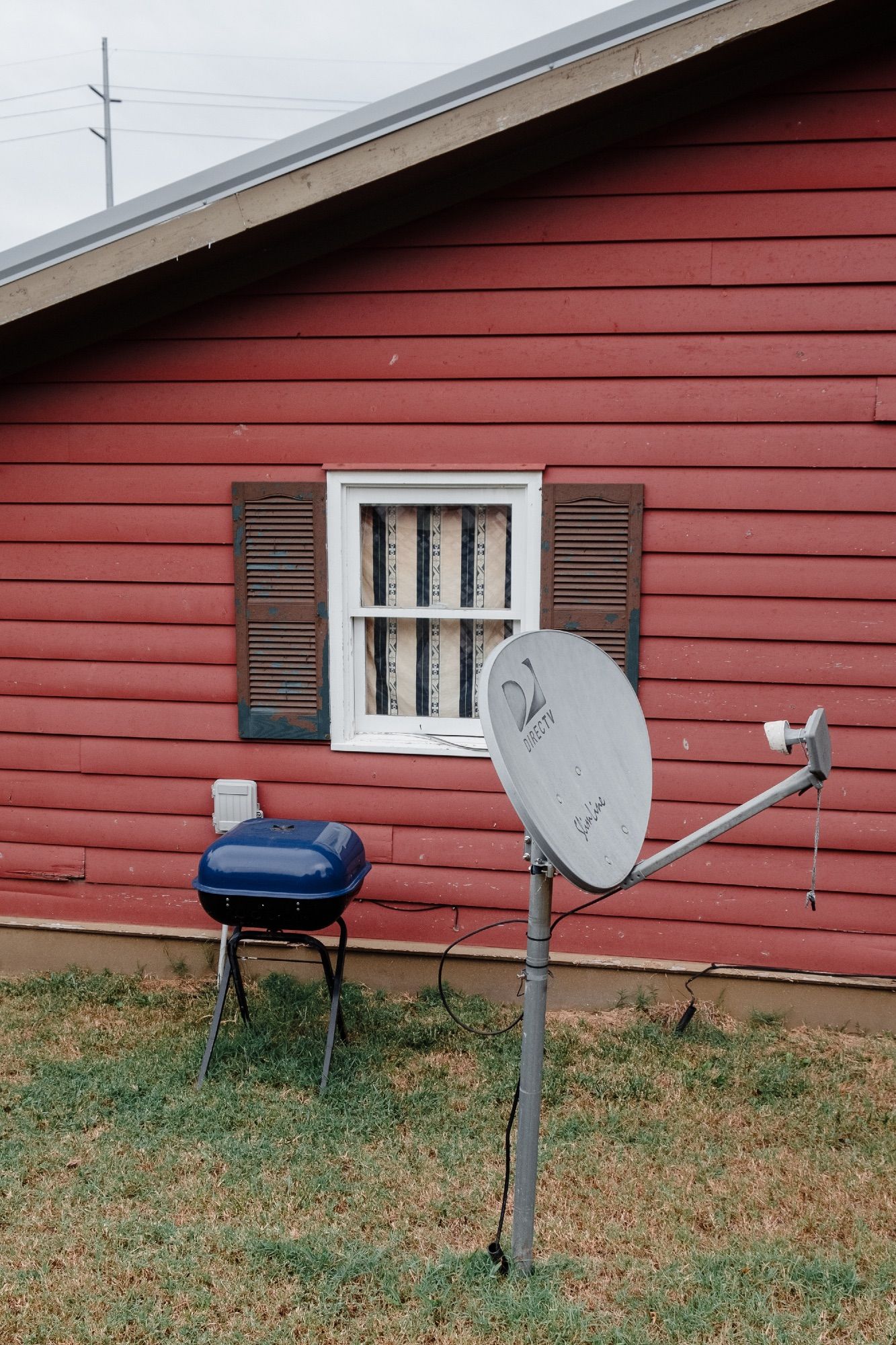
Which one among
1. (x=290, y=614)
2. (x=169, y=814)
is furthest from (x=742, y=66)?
(x=169, y=814)

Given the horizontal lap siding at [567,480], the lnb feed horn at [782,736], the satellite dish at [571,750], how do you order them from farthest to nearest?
the horizontal lap siding at [567,480]
the lnb feed horn at [782,736]
the satellite dish at [571,750]

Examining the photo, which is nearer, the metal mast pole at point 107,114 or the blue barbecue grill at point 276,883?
the blue barbecue grill at point 276,883

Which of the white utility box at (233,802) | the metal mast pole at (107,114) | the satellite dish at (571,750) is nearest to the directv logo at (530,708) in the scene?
the satellite dish at (571,750)

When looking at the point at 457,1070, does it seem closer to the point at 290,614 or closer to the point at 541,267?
the point at 290,614

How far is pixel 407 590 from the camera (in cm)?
435

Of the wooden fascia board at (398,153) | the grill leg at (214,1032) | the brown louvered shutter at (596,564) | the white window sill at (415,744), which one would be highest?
the wooden fascia board at (398,153)

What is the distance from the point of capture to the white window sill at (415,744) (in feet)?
14.1

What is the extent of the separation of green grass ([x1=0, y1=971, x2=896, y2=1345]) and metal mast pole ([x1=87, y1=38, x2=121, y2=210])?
29372mm

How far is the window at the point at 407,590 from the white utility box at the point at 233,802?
258mm

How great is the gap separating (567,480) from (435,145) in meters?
1.41

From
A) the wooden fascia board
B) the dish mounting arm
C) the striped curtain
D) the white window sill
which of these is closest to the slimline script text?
the dish mounting arm

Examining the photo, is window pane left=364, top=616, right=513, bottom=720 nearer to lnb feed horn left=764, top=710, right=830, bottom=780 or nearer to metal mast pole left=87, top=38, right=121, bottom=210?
lnb feed horn left=764, top=710, right=830, bottom=780

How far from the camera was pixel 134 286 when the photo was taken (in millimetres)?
4047

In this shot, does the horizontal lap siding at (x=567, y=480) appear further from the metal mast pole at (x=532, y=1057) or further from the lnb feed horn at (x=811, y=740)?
the lnb feed horn at (x=811, y=740)
